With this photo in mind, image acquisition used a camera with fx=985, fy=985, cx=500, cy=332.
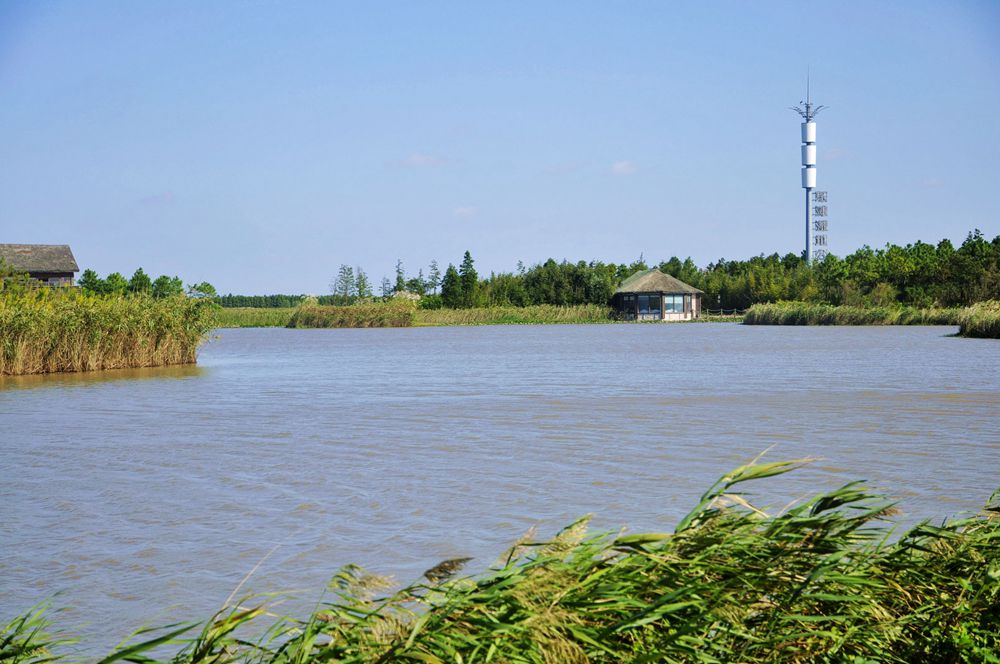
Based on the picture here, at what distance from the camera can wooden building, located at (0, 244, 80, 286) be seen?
192 feet

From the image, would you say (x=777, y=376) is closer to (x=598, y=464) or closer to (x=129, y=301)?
(x=598, y=464)

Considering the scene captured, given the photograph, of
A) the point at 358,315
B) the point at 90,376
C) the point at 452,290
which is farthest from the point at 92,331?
the point at 452,290

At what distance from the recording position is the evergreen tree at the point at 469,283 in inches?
2810

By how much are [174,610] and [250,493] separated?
3.19 meters

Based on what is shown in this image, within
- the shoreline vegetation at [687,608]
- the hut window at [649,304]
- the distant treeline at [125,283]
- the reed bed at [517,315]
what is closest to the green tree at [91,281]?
the distant treeline at [125,283]

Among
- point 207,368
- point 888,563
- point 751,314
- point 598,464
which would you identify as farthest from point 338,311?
point 888,563

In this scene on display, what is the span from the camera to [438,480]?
28.1 feet

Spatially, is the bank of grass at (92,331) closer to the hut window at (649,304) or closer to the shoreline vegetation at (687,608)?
the shoreline vegetation at (687,608)

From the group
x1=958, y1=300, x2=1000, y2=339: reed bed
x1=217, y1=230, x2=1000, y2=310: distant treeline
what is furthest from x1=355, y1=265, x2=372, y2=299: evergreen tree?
x1=958, y1=300, x2=1000, y2=339: reed bed

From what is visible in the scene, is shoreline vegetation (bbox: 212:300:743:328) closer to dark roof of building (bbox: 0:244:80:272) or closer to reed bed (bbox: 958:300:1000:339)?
dark roof of building (bbox: 0:244:80:272)

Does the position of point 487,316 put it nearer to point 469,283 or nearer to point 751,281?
point 469,283

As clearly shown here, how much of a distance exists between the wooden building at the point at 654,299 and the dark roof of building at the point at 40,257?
119ft

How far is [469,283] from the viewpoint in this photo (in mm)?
72125

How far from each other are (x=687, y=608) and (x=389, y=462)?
6702 mm
